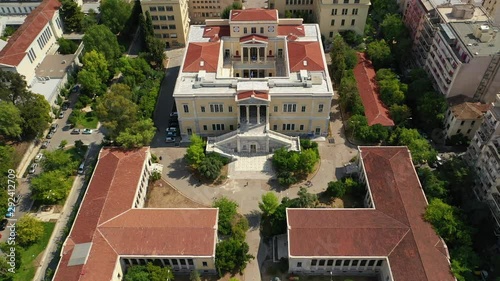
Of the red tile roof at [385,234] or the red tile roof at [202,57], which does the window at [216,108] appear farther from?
the red tile roof at [385,234]

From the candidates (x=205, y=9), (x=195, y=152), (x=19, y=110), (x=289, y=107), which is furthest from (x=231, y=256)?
(x=205, y=9)

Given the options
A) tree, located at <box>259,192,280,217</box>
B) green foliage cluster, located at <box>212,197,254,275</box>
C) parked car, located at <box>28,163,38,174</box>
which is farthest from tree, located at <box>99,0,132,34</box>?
tree, located at <box>259,192,280,217</box>

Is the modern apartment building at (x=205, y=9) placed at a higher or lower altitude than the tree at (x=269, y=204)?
higher

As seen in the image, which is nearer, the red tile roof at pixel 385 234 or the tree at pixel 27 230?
the red tile roof at pixel 385 234

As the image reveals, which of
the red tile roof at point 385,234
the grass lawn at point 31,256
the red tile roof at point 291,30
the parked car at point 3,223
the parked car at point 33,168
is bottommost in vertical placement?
the grass lawn at point 31,256

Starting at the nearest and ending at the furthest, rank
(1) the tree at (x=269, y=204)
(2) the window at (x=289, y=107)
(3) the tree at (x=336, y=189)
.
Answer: (1) the tree at (x=269, y=204), (3) the tree at (x=336, y=189), (2) the window at (x=289, y=107)

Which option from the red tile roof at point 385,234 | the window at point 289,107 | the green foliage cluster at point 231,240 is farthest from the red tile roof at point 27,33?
the red tile roof at point 385,234
